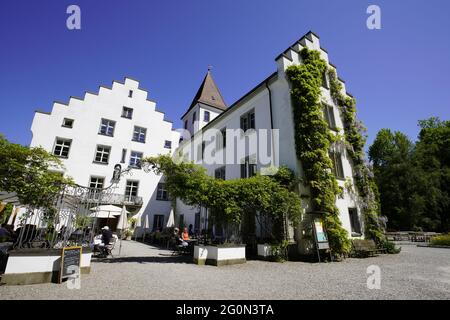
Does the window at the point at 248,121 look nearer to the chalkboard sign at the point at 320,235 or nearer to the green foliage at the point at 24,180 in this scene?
the chalkboard sign at the point at 320,235

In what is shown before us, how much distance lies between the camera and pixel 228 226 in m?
10.7

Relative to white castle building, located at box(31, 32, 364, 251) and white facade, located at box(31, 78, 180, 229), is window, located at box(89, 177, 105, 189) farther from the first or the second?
white facade, located at box(31, 78, 180, 229)

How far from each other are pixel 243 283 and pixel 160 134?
80.1ft

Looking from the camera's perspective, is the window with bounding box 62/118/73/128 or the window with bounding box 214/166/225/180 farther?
the window with bounding box 62/118/73/128

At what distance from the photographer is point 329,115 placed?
1532cm

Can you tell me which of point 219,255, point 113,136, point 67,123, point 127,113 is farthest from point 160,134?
point 219,255

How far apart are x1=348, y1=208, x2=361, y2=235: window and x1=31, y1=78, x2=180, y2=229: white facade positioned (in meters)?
19.2

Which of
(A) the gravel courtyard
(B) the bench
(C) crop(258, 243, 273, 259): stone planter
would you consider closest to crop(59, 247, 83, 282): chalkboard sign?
(A) the gravel courtyard

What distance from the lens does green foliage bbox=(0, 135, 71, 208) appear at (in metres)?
7.41

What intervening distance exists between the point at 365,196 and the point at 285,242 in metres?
7.51

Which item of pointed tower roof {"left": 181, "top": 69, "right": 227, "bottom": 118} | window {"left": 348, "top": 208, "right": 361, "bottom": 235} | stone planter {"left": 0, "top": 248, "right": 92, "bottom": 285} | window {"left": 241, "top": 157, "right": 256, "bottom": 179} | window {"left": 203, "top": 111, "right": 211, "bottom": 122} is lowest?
stone planter {"left": 0, "top": 248, "right": 92, "bottom": 285}

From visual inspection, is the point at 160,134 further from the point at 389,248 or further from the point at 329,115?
the point at 389,248

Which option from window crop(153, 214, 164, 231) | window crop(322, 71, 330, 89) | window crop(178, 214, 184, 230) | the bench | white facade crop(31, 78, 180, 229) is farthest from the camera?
window crop(153, 214, 164, 231)

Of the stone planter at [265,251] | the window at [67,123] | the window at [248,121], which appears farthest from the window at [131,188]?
the stone planter at [265,251]
